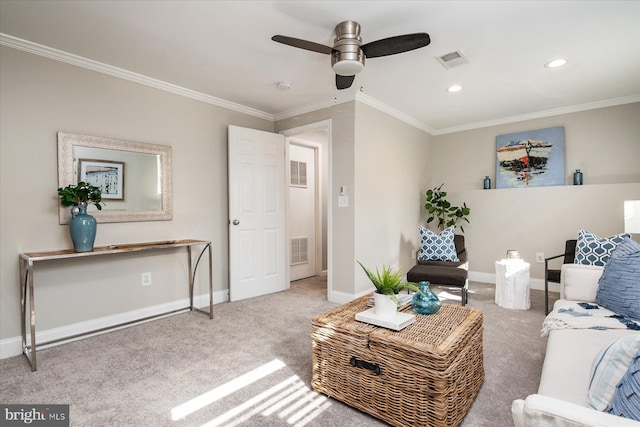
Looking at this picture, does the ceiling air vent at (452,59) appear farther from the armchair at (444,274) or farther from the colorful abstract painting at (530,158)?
the colorful abstract painting at (530,158)

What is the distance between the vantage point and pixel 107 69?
A: 2.98 metres

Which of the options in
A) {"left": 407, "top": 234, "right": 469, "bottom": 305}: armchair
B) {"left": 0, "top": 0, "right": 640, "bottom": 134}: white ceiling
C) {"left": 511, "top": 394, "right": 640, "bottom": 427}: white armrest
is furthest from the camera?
{"left": 407, "top": 234, "right": 469, "bottom": 305}: armchair

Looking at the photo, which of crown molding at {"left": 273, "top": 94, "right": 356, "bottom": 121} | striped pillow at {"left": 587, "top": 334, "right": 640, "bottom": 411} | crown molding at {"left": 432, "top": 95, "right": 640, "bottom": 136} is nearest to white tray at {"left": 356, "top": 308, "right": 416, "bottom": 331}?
striped pillow at {"left": 587, "top": 334, "right": 640, "bottom": 411}

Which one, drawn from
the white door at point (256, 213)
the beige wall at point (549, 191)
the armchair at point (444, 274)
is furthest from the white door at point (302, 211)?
the beige wall at point (549, 191)

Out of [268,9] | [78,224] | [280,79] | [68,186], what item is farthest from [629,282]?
[68,186]

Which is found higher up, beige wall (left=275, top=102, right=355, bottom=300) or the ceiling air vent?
the ceiling air vent

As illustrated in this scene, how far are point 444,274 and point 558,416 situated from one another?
2.81 m

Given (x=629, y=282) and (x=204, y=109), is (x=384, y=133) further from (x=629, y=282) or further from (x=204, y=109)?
(x=629, y=282)

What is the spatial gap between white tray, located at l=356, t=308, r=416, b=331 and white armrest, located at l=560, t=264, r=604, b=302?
4.49ft

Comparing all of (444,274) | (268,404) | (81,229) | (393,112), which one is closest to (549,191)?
(444,274)

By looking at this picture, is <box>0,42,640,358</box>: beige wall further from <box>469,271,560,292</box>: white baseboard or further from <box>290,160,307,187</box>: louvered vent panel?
<box>290,160,307,187</box>: louvered vent panel

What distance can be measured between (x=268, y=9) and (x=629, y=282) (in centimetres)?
276

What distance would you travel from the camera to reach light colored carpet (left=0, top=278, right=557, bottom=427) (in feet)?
5.82

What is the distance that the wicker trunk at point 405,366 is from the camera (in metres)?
1.52
